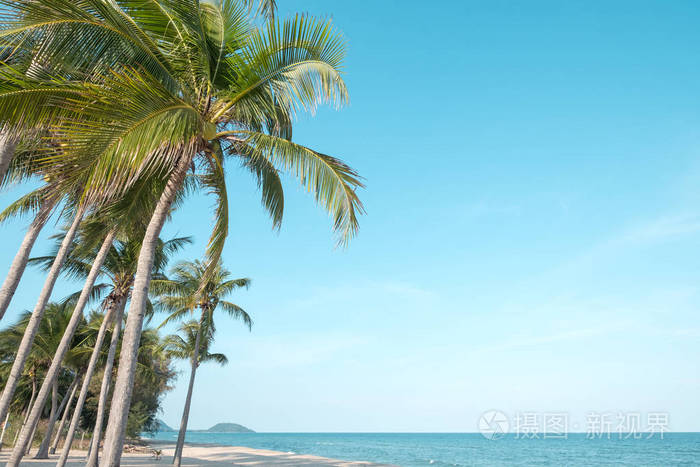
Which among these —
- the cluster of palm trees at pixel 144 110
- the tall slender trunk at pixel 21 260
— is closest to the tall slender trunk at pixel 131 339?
the cluster of palm trees at pixel 144 110

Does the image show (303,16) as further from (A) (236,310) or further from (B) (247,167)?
(A) (236,310)

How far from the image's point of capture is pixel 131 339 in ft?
17.6

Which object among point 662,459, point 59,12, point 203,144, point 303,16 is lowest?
point 662,459

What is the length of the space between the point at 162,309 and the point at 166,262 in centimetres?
496

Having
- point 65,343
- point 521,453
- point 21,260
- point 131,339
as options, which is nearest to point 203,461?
point 65,343

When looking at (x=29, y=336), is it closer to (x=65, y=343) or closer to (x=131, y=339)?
(x=65, y=343)

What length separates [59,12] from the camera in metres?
5.05

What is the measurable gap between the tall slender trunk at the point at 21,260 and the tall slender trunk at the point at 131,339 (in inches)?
94.4

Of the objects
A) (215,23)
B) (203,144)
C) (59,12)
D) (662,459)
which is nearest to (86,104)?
(59,12)

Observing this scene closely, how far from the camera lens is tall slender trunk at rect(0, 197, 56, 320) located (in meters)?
7.62

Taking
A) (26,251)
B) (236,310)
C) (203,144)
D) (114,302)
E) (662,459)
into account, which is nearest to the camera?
(203,144)

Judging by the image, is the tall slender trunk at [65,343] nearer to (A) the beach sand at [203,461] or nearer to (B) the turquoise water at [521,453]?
(A) the beach sand at [203,461]

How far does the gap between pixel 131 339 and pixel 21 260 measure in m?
4.25

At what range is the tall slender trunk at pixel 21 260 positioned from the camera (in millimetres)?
7618
